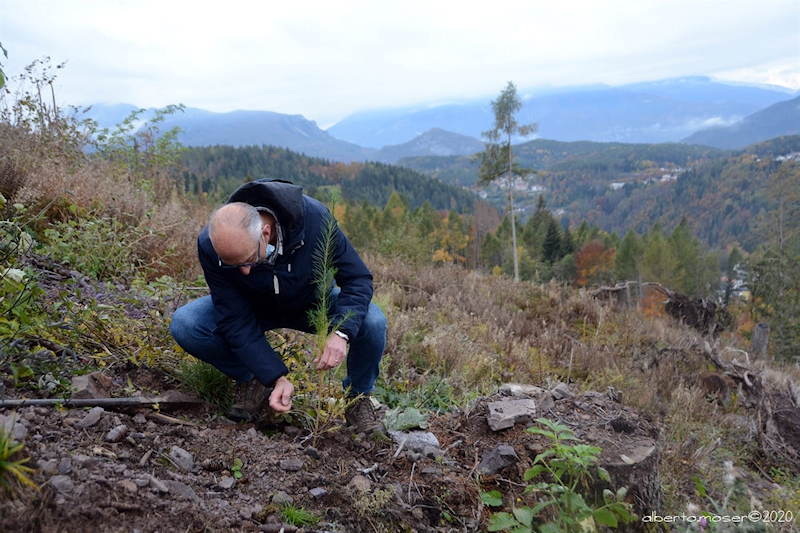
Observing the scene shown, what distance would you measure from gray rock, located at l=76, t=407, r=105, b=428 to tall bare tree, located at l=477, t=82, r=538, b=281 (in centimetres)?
2553

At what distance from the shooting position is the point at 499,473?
7.86 ft

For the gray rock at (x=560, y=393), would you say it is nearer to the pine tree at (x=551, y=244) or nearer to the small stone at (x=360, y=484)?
the small stone at (x=360, y=484)

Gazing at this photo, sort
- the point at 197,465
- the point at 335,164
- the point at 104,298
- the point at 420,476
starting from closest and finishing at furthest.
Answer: the point at 197,465 < the point at 420,476 < the point at 104,298 < the point at 335,164

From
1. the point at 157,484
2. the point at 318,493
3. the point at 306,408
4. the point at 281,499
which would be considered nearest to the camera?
the point at 157,484

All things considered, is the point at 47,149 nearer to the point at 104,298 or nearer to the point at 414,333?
the point at 104,298

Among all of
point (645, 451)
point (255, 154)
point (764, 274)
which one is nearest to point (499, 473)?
point (645, 451)

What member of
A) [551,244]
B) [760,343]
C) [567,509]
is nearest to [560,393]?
[567,509]

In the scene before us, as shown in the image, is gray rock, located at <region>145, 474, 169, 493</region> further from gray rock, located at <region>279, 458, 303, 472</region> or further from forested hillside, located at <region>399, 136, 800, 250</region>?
forested hillside, located at <region>399, 136, 800, 250</region>

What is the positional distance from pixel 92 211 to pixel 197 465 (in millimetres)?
3486

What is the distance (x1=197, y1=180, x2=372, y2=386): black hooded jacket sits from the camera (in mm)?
2268

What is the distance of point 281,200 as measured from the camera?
7.41 ft

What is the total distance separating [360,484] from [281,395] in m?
0.57

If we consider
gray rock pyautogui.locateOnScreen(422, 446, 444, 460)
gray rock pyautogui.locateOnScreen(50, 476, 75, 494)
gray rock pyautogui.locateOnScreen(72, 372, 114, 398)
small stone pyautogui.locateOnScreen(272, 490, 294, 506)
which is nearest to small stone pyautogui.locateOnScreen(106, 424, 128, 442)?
gray rock pyautogui.locateOnScreen(72, 372, 114, 398)

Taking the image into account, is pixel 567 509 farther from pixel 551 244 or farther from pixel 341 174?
pixel 341 174
